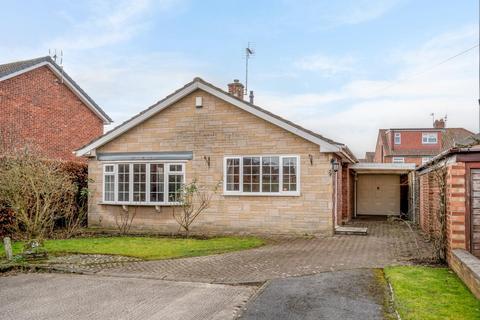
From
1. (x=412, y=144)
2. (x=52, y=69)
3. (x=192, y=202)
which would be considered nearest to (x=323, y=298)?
(x=192, y=202)

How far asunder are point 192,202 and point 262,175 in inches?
106

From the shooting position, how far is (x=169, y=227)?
16172 mm

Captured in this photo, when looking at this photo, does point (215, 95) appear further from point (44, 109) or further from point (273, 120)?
point (44, 109)

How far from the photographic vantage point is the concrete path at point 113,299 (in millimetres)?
6402

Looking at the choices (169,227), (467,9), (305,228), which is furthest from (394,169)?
(467,9)

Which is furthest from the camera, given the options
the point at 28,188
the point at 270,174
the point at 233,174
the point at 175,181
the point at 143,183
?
the point at 143,183

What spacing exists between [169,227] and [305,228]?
4.87 meters

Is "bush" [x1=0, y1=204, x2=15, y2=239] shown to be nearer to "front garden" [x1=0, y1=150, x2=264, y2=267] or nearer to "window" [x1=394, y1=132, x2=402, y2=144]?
"front garden" [x1=0, y1=150, x2=264, y2=267]

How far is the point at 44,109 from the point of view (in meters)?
Answer: 22.1

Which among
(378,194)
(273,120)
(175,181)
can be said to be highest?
(273,120)

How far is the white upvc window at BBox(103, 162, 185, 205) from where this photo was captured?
16.1 meters

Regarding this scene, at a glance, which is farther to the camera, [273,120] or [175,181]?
[175,181]

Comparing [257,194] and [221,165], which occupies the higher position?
[221,165]

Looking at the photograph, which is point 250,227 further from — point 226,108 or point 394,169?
point 394,169
